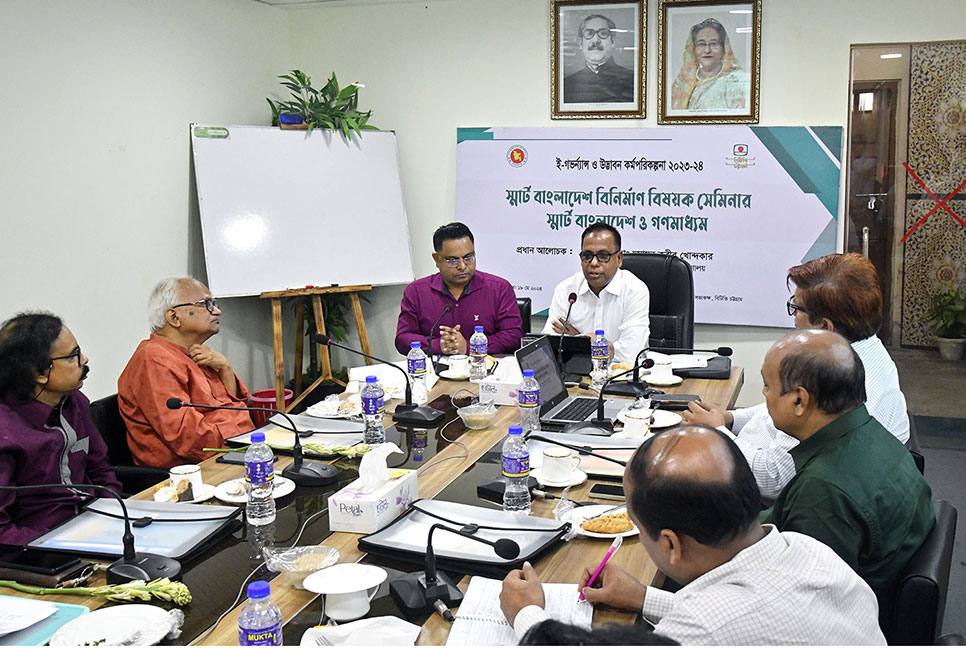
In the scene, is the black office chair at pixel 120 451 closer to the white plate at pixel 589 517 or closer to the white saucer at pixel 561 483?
the white saucer at pixel 561 483

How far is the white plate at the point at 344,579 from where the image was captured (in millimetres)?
1620

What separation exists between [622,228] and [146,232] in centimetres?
262

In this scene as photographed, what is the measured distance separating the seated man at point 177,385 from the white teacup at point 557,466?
111 cm

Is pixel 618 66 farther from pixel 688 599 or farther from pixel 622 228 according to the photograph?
pixel 688 599

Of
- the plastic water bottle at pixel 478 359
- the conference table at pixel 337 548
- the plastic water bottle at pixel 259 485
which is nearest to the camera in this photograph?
the conference table at pixel 337 548

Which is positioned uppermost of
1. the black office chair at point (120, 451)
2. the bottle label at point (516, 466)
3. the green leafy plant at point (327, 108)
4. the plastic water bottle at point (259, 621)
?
the green leafy plant at point (327, 108)

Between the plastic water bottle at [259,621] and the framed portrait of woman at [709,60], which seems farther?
the framed portrait of woman at [709,60]

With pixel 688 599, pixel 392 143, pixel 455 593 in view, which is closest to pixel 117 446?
pixel 455 593

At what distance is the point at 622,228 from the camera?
5176 millimetres

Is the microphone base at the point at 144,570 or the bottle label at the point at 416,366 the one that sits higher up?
the bottle label at the point at 416,366

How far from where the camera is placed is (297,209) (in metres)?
5.06

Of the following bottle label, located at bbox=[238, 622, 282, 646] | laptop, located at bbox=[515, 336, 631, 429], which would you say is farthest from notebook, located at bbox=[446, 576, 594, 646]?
laptop, located at bbox=[515, 336, 631, 429]

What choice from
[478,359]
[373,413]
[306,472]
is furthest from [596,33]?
[306,472]

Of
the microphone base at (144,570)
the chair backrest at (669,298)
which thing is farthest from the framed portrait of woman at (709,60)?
the microphone base at (144,570)
